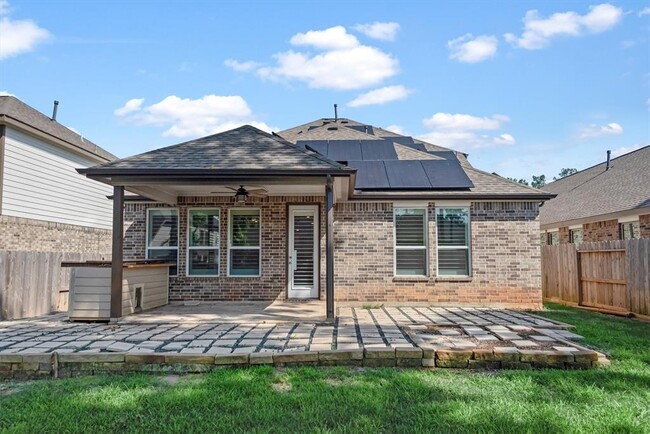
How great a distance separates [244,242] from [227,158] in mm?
3240

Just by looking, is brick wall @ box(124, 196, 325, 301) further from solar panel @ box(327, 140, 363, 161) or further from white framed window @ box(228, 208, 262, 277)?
solar panel @ box(327, 140, 363, 161)

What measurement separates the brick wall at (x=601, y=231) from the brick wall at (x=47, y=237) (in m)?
16.9

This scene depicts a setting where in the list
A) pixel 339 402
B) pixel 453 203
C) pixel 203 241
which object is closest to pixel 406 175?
pixel 453 203

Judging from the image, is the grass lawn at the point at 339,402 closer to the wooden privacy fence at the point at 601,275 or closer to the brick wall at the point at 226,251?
the wooden privacy fence at the point at 601,275

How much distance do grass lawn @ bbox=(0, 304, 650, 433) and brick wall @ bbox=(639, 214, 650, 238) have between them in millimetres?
10134

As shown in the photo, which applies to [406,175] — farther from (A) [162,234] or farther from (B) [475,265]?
(A) [162,234]

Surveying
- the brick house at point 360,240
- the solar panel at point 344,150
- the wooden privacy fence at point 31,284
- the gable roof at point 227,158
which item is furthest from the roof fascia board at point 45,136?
the solar panel at point 344,150

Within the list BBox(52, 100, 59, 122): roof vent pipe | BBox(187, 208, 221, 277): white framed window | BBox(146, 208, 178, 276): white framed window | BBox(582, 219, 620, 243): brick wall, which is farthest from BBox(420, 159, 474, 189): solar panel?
BBox(52, 100, 59, 122): roof vent pipe

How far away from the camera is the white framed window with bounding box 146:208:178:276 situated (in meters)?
10.2

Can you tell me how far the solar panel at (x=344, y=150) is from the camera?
11.7 metres

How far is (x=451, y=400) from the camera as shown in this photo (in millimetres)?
3729

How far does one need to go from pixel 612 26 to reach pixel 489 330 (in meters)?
10.8

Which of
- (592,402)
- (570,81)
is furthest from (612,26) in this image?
(592,402)

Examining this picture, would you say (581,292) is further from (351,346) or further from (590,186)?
(590,186)
